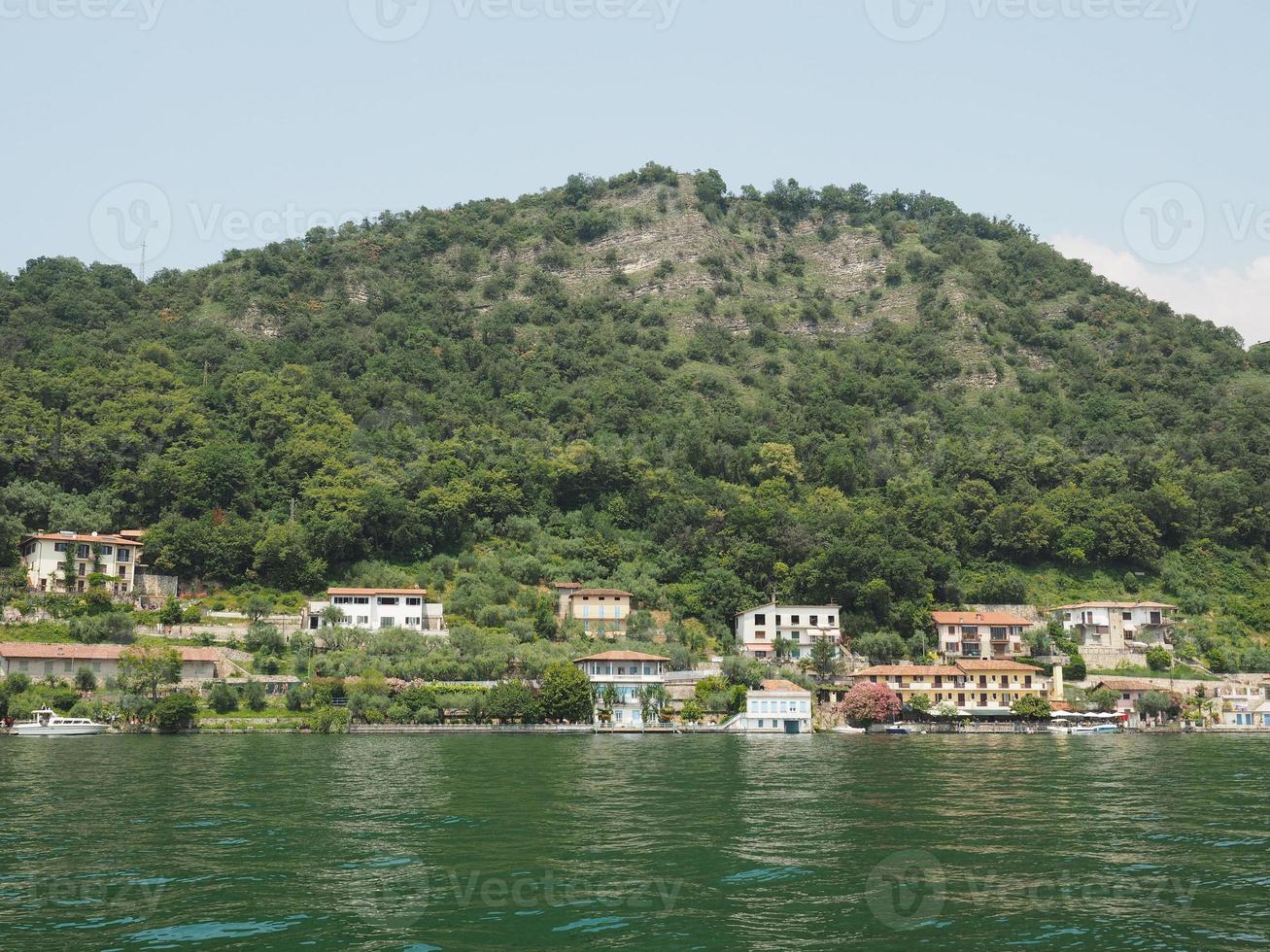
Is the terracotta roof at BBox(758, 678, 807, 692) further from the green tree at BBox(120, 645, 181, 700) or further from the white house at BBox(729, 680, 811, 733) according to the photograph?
the green tree at BBox(120, 645, 181, 700)

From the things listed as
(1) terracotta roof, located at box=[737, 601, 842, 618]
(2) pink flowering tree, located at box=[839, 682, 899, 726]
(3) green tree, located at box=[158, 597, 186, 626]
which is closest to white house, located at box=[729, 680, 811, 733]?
(2) pink flowering tree, located at box=[839, 682, 899, 726]

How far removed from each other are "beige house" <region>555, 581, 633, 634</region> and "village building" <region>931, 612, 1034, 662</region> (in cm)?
2353

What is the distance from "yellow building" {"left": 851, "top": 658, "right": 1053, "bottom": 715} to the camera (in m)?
75.2

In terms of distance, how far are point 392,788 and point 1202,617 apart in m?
72.4

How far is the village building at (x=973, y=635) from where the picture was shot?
83.3 metres

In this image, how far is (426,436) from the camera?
104 metres

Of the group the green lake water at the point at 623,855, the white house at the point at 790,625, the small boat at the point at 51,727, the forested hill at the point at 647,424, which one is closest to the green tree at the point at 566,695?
the forested hill at the point at 647,424

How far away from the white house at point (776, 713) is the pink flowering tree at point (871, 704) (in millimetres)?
3509

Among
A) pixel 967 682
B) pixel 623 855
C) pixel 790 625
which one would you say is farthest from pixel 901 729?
pixel 623 855

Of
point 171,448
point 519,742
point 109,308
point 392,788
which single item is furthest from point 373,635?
point 109,308

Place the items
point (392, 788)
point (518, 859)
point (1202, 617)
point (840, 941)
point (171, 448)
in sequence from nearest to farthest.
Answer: point (840, 941)
point (518, 859)
point (392, 788)
point (1202, 617)
point (171, 448)

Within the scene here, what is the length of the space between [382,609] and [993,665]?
43.0 metres

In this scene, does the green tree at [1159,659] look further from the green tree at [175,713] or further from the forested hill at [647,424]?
the green tree at [175,713]

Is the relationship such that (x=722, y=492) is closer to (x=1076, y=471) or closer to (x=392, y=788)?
(x=1076, y=471)
